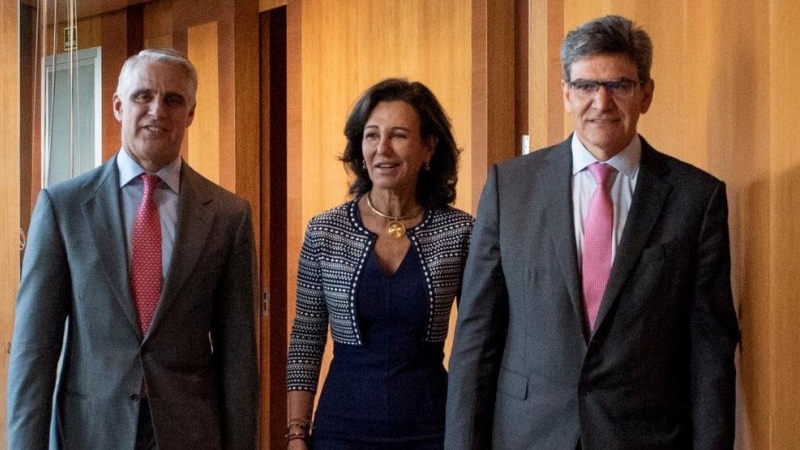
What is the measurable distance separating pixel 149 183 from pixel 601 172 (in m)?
0.98

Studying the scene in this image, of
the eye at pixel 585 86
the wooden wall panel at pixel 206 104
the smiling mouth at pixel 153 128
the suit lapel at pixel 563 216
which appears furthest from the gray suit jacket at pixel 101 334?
the wooden wall panel at pixel 206 104

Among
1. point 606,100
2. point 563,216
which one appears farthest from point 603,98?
point 563,216

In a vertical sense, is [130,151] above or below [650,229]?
above

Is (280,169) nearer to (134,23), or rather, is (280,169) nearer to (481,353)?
(134,23)

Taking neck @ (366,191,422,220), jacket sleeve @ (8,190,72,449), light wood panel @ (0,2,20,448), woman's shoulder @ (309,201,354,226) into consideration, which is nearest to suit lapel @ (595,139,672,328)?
neck @ (366,191,422,220)

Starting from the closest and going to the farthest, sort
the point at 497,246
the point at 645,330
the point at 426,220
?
the point at 645,330 → the point at 497,246 → the point at 426,220

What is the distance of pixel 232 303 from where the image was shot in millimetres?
2307

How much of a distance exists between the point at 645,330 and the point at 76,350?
1.18 metres

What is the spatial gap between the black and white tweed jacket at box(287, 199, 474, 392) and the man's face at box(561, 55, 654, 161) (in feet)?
1.82

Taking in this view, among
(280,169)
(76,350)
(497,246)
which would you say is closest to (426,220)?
(497,246)

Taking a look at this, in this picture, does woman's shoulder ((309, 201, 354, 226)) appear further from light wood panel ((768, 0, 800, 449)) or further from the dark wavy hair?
light wood panel ((768, 0, 800, 449))

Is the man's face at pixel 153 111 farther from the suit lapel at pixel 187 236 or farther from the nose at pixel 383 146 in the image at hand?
the nose at pixel 383 146

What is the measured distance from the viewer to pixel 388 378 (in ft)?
7.64

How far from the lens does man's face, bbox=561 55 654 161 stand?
1919 millimetres
